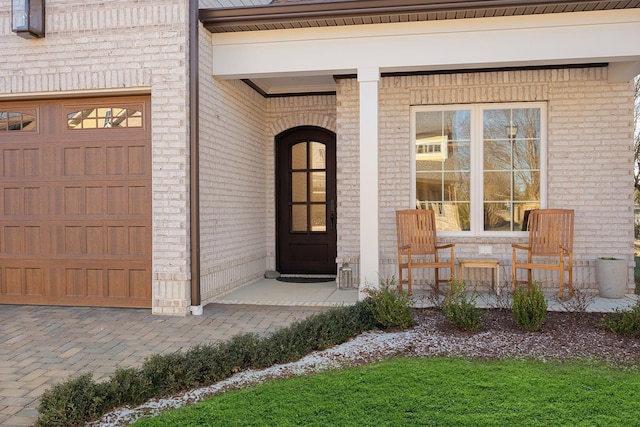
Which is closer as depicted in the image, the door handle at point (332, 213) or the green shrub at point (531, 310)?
the green shrub at point (531, 310)

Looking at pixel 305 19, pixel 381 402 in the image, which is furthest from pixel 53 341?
pixel 305 19

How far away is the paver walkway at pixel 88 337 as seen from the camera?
377 cm

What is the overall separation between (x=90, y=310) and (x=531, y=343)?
196 inches

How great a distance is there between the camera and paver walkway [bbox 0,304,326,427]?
148 inches

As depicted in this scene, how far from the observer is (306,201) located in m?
8.66

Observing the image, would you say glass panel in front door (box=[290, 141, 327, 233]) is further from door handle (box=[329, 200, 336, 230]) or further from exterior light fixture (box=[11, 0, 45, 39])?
exterior light fixture (box=[11, 0, 45, 39])

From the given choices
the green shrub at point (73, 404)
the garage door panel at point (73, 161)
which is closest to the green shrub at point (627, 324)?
the green shrub at point (73, 404)

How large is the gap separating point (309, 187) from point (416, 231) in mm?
2425

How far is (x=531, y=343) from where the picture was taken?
4.52 m

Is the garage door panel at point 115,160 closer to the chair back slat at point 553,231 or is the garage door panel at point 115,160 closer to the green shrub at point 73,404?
the green shrub at point 73,404

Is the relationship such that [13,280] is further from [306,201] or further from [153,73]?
[306,201]

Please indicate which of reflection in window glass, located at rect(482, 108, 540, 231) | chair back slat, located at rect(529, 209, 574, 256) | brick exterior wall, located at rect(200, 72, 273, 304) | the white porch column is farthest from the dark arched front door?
chair back slat, located at rect(529, 209, 574, 256)

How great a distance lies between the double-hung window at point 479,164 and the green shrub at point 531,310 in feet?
7.81

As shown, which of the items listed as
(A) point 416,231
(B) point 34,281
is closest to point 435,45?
(A) point 416,231
